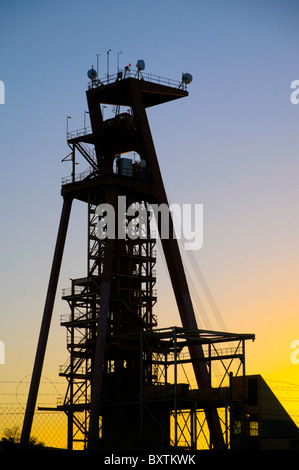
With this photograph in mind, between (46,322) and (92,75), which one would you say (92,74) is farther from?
(46,322)

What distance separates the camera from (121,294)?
3846 inches

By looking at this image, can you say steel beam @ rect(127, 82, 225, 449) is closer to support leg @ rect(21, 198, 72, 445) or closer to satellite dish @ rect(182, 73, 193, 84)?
satellite dish @ rect(182, 73, 193, 84)

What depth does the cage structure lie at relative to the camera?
9106 cm

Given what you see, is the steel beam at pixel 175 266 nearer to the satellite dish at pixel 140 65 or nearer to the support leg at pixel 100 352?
the satellite dish at pixel 140 65

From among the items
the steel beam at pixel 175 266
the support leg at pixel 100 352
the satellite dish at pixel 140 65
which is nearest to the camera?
the support leg at pixel 100 352

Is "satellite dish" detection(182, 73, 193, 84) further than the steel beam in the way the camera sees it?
Yes

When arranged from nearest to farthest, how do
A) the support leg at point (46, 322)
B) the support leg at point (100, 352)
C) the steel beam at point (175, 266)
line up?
the support leg at point (100, 352) → the support leg at point (46, 322) → the steel beam at point (175, 266)

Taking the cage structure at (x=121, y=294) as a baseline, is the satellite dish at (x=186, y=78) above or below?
above

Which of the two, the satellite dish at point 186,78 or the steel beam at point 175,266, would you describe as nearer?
the steel beam at point 175,266

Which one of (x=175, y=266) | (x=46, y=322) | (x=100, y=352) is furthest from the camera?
(x=175, y=266)

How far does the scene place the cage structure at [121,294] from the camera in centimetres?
9106

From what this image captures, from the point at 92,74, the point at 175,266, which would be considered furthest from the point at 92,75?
the point at 175,266
